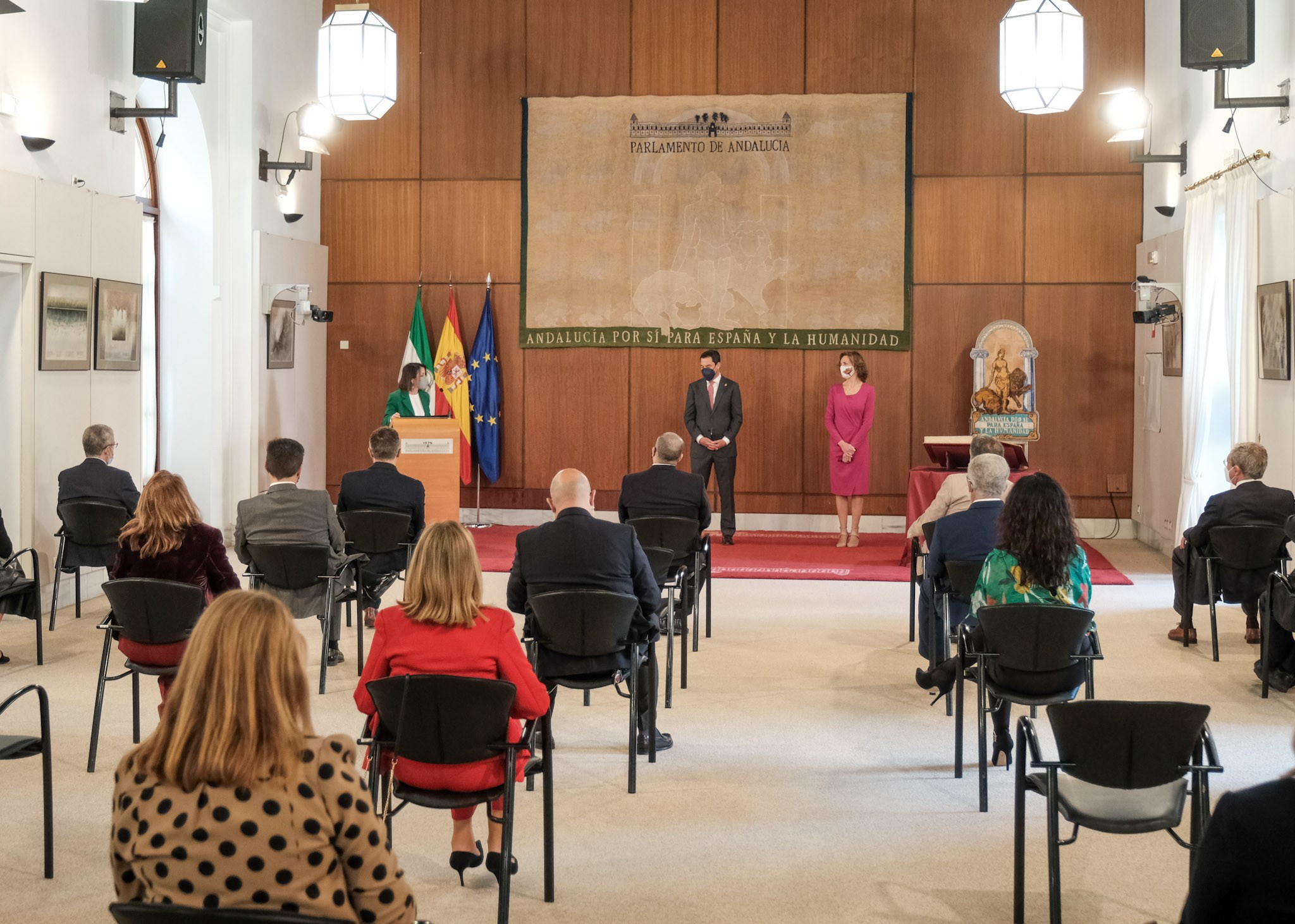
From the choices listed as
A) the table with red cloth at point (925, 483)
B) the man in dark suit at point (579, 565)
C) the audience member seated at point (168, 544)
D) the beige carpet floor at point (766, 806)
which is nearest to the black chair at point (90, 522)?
the beige carpet floor at point (766, 806)

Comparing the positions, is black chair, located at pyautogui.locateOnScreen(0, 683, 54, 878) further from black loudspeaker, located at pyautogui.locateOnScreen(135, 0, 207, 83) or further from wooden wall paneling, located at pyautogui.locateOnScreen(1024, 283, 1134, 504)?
wooden wall paneling, located at pyautogui.locateOnScreen(1024, 283, 1134, 504)

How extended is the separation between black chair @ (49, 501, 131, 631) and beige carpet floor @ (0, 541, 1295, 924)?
599 mm

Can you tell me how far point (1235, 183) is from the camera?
9.39 m

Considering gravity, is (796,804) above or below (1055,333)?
below

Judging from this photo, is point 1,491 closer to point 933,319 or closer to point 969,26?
point 933,319

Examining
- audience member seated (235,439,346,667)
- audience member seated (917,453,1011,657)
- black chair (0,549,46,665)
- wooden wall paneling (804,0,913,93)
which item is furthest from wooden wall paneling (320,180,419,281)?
audience member seated (917,453,1011,657)

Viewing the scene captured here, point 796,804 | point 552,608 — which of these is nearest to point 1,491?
point 552,608

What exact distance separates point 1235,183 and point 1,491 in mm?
8891

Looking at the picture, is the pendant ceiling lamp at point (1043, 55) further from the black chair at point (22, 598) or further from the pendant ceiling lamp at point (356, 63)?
the black chair at point (22, 598)

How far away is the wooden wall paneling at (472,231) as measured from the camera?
1339 cm

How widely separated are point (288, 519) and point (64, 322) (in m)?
3.53

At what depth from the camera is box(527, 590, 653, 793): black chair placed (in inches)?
196

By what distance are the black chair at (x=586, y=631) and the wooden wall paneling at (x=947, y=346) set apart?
8.29m

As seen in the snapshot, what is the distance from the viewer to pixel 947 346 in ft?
42.5
